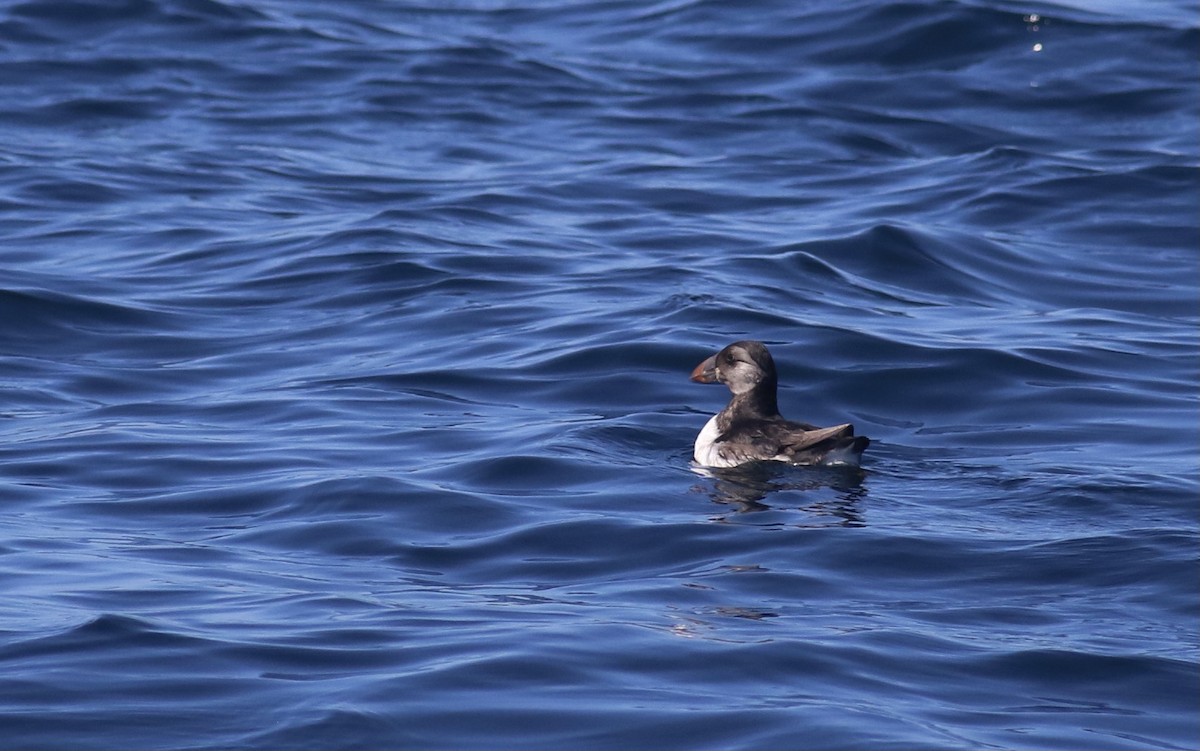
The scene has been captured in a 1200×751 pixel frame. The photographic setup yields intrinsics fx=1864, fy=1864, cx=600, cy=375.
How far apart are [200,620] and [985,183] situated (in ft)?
38.9

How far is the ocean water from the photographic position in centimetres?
661

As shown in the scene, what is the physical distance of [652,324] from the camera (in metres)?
12.9

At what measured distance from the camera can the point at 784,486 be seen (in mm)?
9727

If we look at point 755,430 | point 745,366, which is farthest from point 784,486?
point 745,366

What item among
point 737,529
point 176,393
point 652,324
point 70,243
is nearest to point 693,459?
point 737,529

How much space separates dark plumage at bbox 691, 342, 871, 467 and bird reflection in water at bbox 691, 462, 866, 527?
0.20ft

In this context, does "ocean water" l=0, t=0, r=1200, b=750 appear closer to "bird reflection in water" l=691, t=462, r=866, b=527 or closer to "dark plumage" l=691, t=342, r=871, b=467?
"bird reflection in water" l=691, t=462, r=866, b=527

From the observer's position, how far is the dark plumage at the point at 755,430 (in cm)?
969

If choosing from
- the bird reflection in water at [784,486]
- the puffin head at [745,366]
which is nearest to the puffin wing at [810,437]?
the bird reflection in water at [784,486]

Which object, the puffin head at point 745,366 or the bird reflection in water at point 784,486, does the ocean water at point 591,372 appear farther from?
the puffin head at point 745,366

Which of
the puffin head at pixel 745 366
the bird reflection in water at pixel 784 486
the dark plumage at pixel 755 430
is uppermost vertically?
the puffin head at pixel 745 366

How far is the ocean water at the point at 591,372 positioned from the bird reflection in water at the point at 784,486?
1.6 inches

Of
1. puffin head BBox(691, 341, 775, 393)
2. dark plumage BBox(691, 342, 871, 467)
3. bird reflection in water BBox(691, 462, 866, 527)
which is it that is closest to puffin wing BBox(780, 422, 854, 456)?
dark plumage BBox(691, 342, 871, 467)

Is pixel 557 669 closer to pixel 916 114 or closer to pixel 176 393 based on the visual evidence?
pixel 176 393
